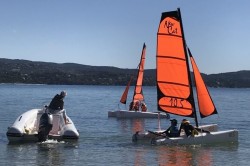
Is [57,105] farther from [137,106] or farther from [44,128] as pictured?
[137,106]

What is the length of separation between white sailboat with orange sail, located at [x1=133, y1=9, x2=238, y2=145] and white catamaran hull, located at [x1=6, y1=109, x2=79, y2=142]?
2887 millimetres

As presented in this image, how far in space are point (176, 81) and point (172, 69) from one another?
22.9 inches

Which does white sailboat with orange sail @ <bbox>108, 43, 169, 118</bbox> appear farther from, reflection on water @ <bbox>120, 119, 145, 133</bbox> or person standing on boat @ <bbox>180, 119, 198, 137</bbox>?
person standing on boat @ <bbox>180, 119, 198, 137</bbox>

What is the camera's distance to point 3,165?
15852mm

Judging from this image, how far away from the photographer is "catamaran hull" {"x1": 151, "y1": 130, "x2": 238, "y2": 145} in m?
19.4

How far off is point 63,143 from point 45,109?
2.22 metres

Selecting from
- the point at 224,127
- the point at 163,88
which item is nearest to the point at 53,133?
the point at 163,88

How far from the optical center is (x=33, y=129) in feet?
69.3

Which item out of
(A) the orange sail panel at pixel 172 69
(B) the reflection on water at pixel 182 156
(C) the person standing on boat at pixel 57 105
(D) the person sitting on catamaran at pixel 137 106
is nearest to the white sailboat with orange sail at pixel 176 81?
(A) the orange sail panel at pixel 172 69

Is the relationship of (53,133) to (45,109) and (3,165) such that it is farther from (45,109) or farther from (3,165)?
(3,165)

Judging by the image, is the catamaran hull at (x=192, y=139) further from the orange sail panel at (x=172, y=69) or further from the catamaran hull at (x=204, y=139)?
the orange sail panel at (x=172, y=69)

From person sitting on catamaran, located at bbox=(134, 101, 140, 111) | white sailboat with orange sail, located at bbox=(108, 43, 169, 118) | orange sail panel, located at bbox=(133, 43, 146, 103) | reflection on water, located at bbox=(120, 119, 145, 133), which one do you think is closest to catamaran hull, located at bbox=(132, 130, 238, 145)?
reflection on water, located at bbox=(120, 119, 145, 133)

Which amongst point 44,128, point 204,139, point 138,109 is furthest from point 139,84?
point 44,128

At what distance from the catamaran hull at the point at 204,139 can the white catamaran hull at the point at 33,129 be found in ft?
12.1
